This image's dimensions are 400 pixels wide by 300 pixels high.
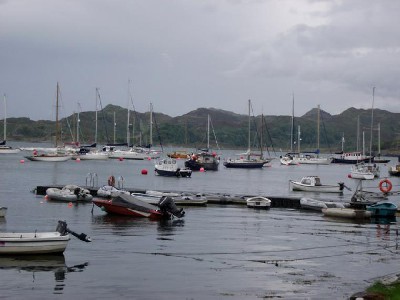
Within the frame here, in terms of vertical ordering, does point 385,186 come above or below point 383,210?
above

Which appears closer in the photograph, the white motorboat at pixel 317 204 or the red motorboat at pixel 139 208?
the red motorboat at pixel 139 208

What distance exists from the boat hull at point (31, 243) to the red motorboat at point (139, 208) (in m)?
16.5

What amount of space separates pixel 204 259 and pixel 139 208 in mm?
16654

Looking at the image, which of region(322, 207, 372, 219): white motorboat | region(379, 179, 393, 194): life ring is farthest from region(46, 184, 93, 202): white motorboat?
region(379, 179, 393, 194): life ring

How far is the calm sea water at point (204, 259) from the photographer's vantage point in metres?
27.4

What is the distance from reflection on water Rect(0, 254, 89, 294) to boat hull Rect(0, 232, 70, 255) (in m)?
0.27

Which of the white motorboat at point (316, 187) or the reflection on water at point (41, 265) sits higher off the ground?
the white motorboat at point (316, 187)

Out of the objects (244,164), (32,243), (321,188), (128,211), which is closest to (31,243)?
(32,243)

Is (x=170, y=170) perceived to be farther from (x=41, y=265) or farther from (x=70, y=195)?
(x=41, y=265)

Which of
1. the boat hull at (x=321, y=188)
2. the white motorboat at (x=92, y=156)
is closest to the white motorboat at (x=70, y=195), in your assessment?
the boat hull at (x=321, y=188)

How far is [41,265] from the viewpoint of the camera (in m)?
31.5

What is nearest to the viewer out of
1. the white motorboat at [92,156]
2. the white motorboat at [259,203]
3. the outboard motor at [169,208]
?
the outboard motor at [169,208]

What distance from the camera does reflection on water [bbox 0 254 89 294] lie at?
99.7 ft

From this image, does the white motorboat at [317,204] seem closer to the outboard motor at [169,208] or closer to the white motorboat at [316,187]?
the outboard motor at [169,208]
